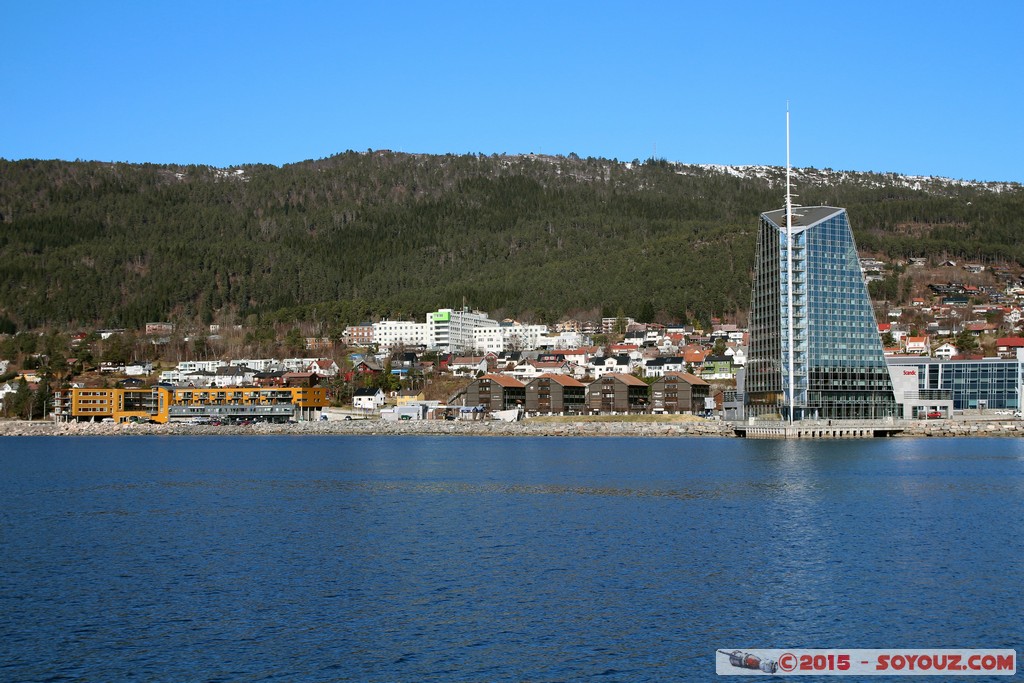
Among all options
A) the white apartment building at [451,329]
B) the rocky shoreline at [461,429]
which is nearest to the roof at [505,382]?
the rocky shoreline at [461,429]

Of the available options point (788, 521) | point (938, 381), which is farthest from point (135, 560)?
point (938, 381)

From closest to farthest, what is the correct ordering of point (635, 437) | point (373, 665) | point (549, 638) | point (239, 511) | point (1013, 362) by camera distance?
point (373, 665)
point (549, 638)
point (239, 511)
point (635, 437)
point (1013, 362)

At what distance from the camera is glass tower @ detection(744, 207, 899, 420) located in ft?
315

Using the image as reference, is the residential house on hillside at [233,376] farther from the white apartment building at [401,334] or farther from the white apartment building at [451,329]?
the white apartment building at [451,329]

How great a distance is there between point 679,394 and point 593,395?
27.8ft

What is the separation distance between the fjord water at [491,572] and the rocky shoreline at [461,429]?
4074 centimetres

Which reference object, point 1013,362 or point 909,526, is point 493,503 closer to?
point 909,526

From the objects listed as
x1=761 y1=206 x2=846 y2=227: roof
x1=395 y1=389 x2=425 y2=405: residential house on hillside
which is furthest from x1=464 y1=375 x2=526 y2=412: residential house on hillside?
x1=761 y1=206 x2=846 y2=227: roof

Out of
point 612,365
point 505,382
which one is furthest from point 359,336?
point 505,382

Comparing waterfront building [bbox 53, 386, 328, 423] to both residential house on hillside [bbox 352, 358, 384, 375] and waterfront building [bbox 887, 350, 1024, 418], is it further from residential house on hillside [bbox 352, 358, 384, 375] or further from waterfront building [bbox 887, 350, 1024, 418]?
waterfront building [bbox 887, 350, 1024, 418]

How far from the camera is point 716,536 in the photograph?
3519 cm

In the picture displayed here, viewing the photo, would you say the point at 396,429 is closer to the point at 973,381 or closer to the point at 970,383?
the point at 970,383

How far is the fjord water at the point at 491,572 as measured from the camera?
22109mm

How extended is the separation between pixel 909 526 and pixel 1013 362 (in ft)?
250
